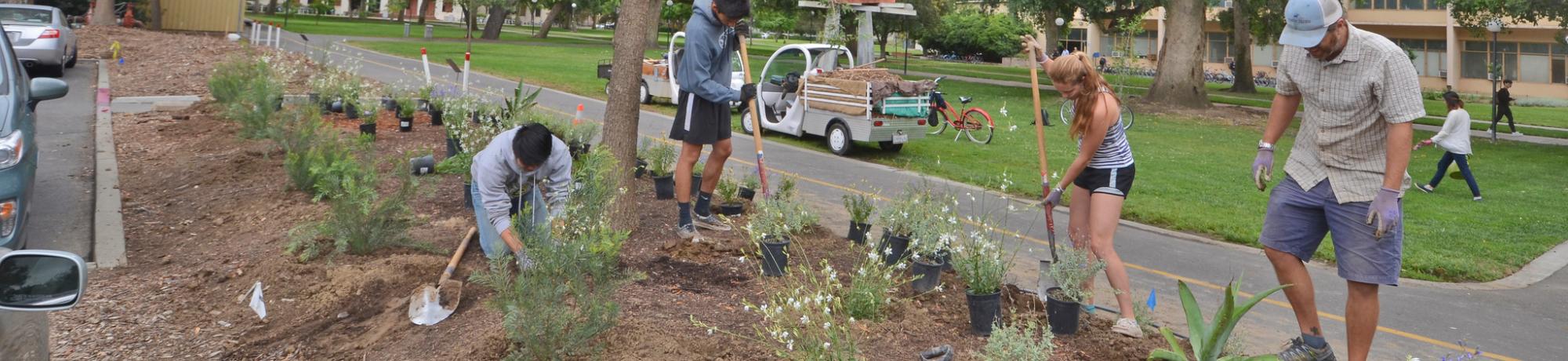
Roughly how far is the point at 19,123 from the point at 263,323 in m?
2.87

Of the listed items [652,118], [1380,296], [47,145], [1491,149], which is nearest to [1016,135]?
[652,118]

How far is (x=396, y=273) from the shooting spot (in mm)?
6199

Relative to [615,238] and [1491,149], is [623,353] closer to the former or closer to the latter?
[615,238]

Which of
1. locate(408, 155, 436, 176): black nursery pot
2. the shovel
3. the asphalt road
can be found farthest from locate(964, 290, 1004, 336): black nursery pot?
the asphalt road

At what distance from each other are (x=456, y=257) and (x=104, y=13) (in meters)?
33.6

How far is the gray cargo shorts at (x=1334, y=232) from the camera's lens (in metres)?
4.56

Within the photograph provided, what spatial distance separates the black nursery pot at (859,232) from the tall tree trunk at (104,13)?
33.3 metres

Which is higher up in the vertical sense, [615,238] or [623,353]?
[615,238]

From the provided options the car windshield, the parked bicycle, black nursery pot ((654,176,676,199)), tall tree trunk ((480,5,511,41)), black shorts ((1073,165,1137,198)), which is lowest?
black nursery pot ((654,176,676,199))

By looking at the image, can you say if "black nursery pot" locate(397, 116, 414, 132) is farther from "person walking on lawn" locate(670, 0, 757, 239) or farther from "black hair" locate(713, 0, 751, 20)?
"black hair" locate(713, 0, 751, 20)

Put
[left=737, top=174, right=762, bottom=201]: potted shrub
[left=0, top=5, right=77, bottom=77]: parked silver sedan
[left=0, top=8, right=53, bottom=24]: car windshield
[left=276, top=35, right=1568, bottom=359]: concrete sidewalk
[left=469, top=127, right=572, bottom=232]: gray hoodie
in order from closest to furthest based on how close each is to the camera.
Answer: [left=469, top=127, right=572, bottom=232]: gray hoodie
[left=276, top=35, right=1568, bottom=359]: concrete sidewalk
[left=737, top=174, right=762, bottom=201]: potted shrub
[left=0, top=5, right=77, bottom=77]: parked silver sedan
[left=0, top=8, right=53, bottom=24]: car windshield

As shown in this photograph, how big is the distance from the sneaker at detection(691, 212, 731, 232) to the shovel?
6.26 ft

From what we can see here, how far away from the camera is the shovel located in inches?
217

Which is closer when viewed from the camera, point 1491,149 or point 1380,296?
point 1380,296
